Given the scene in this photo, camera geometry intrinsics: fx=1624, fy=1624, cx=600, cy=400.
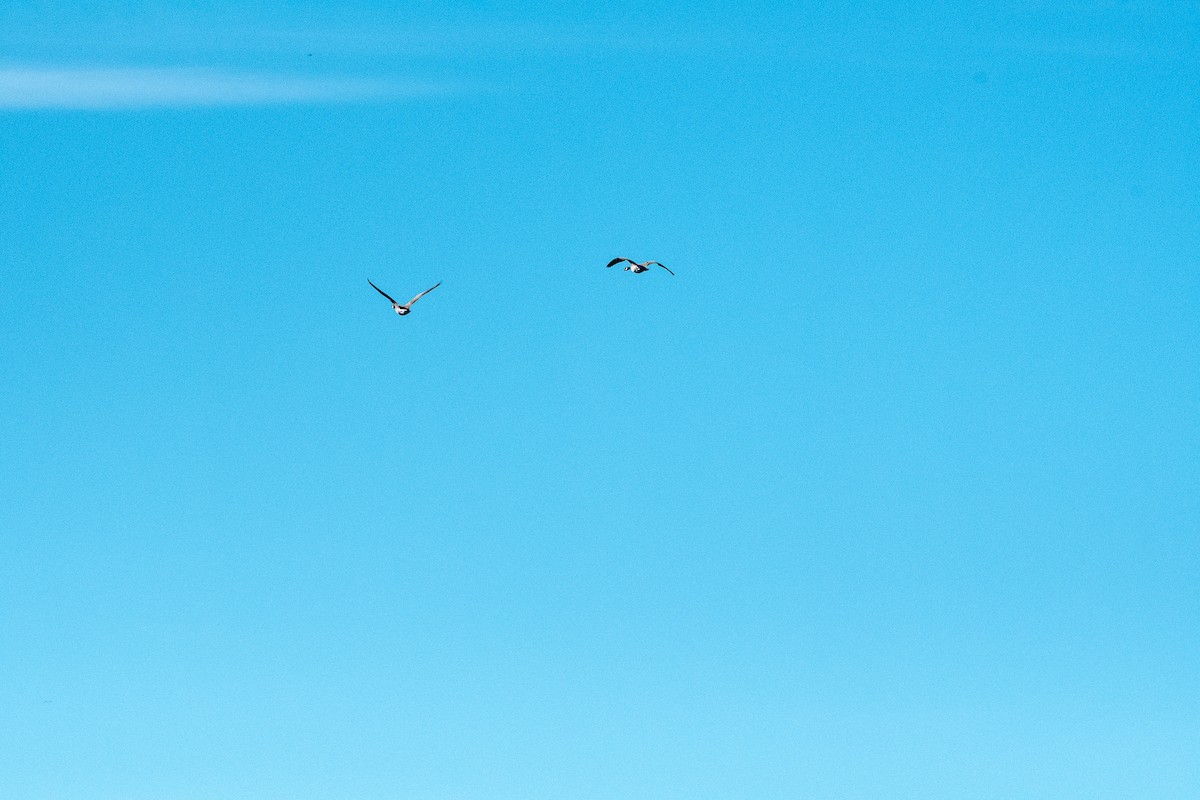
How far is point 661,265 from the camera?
104250mm

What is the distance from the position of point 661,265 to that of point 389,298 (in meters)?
20.0

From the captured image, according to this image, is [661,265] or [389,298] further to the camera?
[389,298]

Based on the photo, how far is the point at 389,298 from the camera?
367 ft
